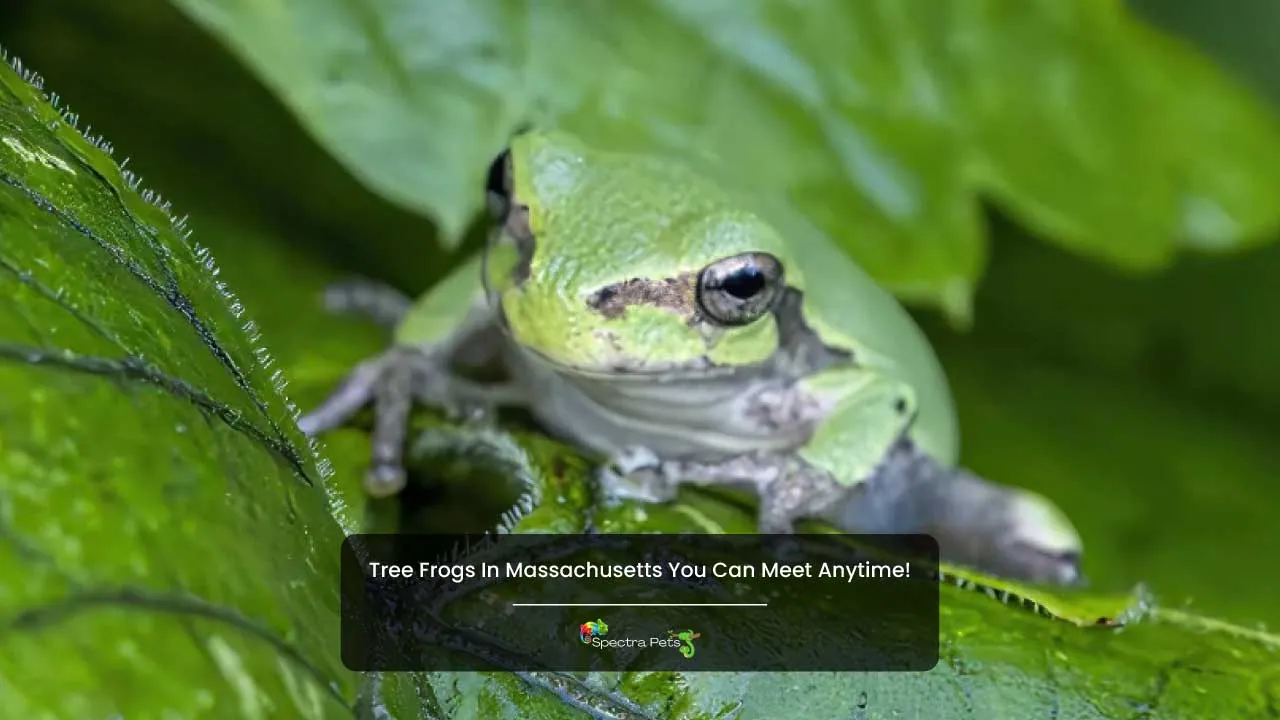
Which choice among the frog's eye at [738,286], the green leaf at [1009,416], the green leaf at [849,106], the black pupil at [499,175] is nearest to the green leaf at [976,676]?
the green leaf at [1009,416]

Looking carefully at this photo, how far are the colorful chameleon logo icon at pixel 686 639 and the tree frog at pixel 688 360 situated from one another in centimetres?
23

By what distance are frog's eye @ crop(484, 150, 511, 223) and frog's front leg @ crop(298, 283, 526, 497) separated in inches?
7.2

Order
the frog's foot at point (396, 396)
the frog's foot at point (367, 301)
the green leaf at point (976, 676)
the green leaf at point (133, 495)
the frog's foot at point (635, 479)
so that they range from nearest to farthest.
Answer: the green leaf at point (133, 495) < the green leaf at point (976, 676) < the frog's foot at point (635, 479) < the frog's foot at point (396, 396) < the frog's foot at point (367, 301)

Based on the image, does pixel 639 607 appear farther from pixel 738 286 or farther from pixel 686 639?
pixel 738 286

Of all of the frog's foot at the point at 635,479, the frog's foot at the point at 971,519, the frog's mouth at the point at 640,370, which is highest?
the frog's foot at the point at 971,519

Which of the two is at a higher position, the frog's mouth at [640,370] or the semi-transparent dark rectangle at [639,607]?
the frog's mouth at [640,370]

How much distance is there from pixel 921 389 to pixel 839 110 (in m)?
0.42

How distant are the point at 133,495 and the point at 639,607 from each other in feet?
1.70

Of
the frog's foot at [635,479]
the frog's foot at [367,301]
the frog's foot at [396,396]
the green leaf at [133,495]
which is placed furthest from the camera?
the frog's foot at [367,301]

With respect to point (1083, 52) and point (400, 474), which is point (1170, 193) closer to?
point (1083, 52)

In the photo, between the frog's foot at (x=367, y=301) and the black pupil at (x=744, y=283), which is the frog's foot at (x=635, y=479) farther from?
the frog's foot at (x=367, y=301)

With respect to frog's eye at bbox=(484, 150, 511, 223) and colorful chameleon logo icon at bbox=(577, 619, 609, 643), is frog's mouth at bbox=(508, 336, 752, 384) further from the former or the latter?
colorful chameleon logo icon at bbox=(577, 619, 609, 643)

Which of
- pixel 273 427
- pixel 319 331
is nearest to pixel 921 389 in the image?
pixel 319 331

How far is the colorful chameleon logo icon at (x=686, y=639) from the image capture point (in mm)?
984
